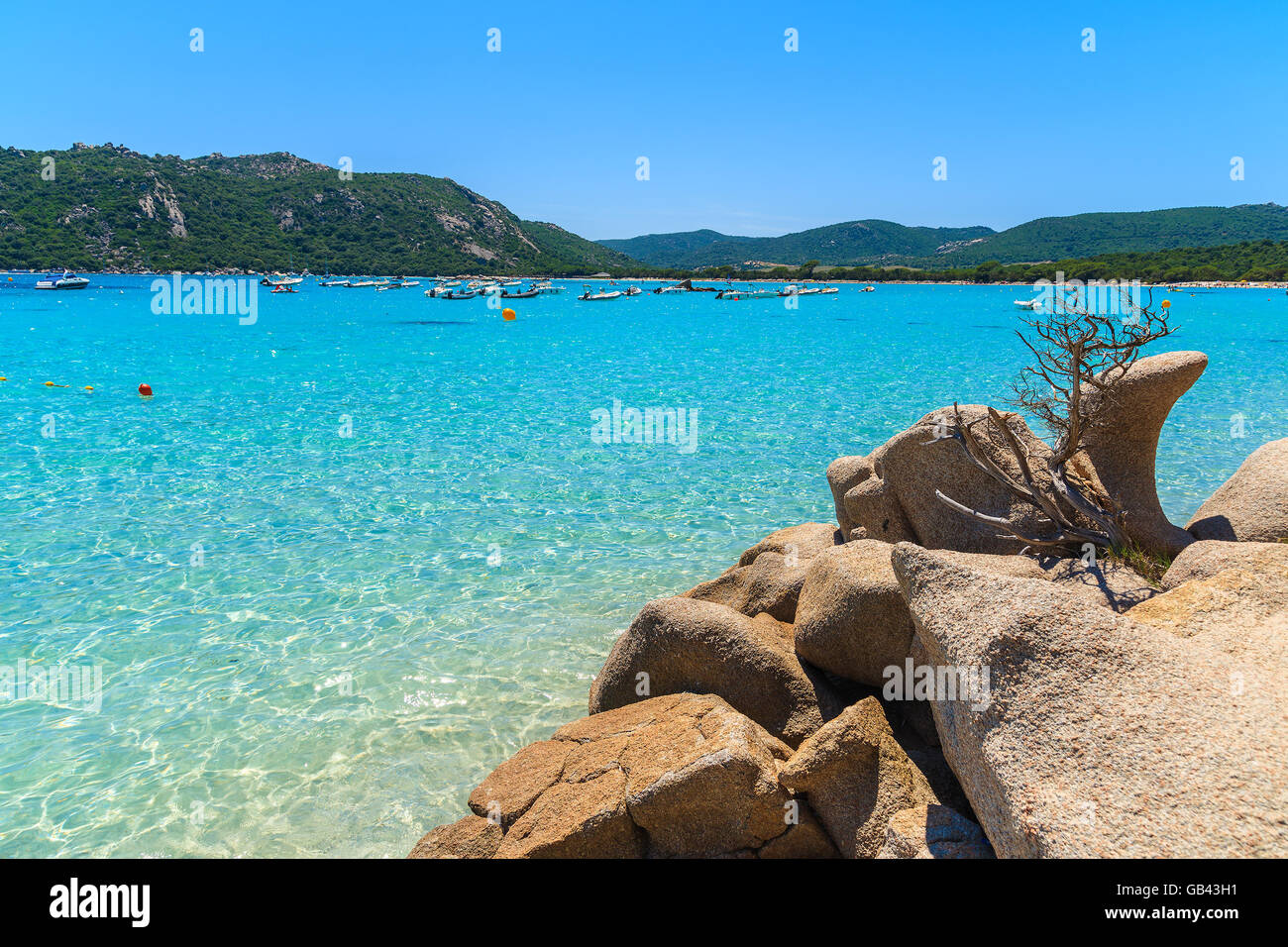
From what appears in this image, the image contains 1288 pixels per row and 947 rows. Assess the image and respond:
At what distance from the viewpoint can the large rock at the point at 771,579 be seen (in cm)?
789

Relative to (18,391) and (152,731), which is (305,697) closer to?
(152,731)

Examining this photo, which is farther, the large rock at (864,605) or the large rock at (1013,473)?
the large rock at (1013,473)

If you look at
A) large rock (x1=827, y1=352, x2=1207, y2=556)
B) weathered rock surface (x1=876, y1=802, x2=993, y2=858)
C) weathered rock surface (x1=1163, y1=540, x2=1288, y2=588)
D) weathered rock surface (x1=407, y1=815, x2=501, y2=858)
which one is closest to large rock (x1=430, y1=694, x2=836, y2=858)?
weathered rock surface (x1=407, y1=815, x2=501, y2=858)

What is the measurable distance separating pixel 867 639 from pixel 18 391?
34518mm

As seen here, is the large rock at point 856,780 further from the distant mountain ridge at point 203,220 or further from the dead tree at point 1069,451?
the distant mountain ridge at point 203,220

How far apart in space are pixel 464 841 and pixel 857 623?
335 cm

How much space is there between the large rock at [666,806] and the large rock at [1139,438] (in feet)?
19.3

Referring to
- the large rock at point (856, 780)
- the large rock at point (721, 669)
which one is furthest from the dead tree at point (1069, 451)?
the large rock at point (856, 780)


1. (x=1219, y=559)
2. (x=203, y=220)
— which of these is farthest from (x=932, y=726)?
(x=203, y=220)

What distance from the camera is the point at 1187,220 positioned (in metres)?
197

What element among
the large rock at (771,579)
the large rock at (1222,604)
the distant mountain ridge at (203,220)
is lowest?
the large rock at (771,579)

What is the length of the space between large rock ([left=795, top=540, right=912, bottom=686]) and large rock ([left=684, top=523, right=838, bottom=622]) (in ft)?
4.37
